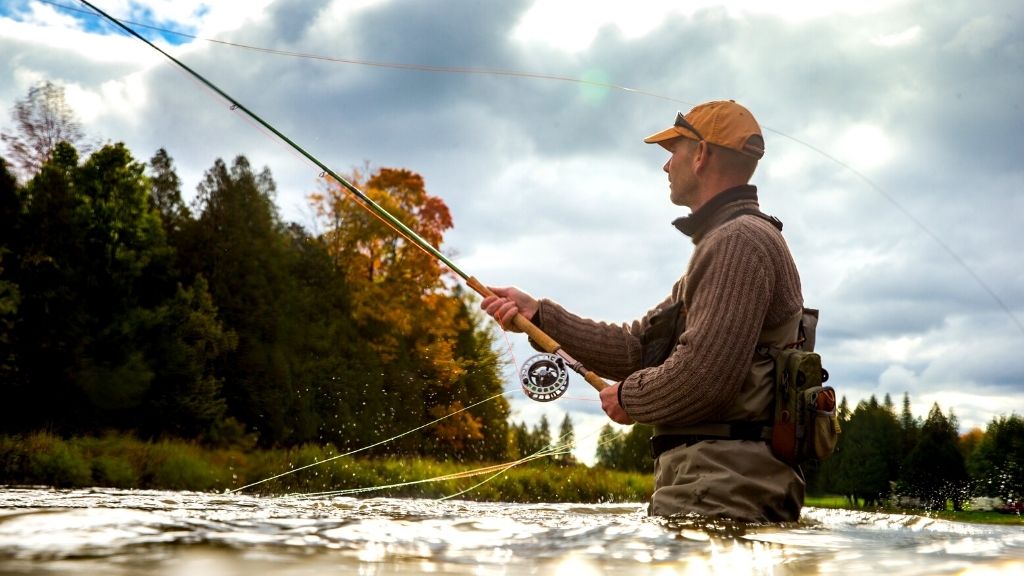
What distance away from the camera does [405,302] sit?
2158cm

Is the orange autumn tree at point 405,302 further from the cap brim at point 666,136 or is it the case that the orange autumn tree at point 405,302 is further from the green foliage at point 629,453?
the cap brim at point 666,136

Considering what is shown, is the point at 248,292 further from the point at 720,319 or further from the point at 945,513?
the point at 720,319

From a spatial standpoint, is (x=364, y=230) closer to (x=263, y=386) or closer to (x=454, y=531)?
(x=263, y=386)

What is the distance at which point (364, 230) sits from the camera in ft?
80.8

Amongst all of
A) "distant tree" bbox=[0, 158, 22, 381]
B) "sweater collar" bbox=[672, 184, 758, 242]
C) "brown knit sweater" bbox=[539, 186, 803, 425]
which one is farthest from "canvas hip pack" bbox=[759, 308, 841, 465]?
"distant tree" bbox=[0, 158, 22, 381]

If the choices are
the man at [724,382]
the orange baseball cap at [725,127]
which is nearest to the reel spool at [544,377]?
the man at [724,382]

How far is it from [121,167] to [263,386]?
6.87 meters

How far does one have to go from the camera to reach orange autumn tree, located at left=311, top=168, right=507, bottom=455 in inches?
626

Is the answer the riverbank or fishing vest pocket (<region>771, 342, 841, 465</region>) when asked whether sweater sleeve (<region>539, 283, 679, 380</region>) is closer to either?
fishing vest pocket (<region>771, 342, 841, 465</region>)

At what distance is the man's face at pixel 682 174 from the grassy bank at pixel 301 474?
11354mm

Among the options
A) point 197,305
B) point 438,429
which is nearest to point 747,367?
point 438,429

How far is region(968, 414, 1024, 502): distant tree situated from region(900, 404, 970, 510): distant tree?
1.30 ft

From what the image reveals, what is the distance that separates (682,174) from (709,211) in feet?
0.84

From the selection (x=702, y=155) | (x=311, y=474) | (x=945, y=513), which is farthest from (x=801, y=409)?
(x=311, y=474)
